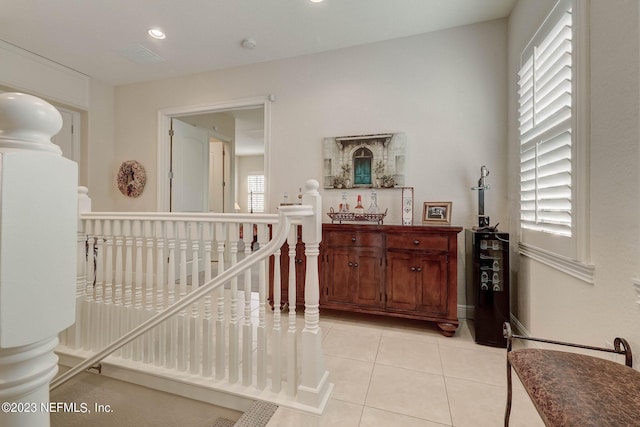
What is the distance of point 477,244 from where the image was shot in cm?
231

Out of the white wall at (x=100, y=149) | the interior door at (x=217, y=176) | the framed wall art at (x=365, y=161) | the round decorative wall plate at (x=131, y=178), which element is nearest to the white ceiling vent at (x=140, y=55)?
the white wall at (x=100, y=149)

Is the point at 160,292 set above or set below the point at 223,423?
above

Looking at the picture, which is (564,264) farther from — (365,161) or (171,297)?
(171,297)

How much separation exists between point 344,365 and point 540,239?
1.60 meters

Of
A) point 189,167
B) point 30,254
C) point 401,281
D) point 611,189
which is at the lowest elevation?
point 401,281

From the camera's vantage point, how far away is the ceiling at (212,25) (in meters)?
2.53

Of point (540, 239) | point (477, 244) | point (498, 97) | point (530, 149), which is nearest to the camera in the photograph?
point (540, 239)

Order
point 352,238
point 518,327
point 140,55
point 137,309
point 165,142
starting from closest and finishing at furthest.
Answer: point 137,309, point 518,327, point 352,238, point 140,55, point 165,142

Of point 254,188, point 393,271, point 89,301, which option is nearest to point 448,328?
point 393,271

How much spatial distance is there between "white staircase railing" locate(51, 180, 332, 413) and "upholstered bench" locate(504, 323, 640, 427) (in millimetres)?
951

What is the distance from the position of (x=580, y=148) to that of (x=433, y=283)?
4.52 ft

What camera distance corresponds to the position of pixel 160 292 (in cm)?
183

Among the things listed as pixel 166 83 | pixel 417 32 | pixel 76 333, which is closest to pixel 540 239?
pixel 417 32

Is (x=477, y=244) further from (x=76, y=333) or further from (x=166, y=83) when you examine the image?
(x=166, y=83)
